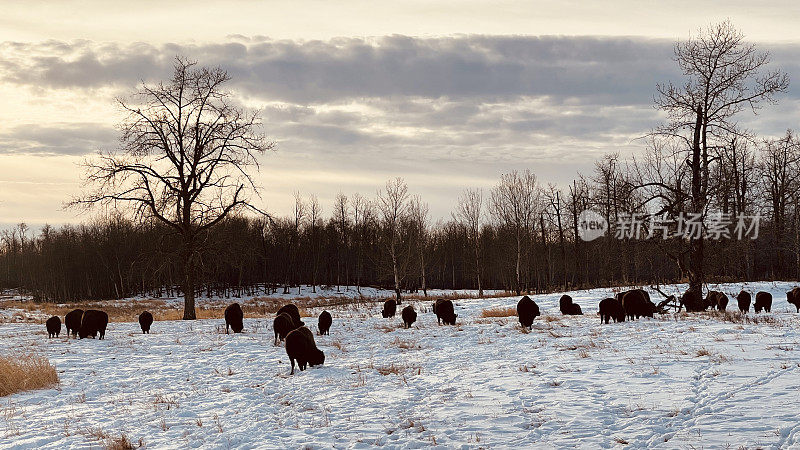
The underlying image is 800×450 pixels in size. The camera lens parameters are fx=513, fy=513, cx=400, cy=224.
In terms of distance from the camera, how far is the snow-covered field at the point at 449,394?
297 inches

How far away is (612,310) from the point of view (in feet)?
63.3

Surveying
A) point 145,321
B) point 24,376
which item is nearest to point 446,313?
point 145,321

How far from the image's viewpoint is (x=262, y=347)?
17016 mm

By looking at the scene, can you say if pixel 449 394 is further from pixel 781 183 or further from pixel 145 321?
pixel 781 183

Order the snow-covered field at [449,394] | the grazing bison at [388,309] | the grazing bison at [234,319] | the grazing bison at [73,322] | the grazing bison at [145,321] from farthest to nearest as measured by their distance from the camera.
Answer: the grazing bison at [388,309], the grazing bison at [145,321], the grazing bison at [234,319], the grazing bison at [73,322], the snow-covered field at [449,394]

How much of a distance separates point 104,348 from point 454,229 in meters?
80.1

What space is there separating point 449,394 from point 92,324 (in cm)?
1660

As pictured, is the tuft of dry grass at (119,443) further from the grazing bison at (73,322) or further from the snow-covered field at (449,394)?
the grazing bison at (73,322)

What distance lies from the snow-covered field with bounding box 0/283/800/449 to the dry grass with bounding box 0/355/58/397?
1.29 feet

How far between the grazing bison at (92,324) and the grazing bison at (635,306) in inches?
800

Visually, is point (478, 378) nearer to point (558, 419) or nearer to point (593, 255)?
point (558, 419)

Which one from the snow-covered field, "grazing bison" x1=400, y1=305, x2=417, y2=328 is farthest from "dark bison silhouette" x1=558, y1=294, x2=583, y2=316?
"grazing bison" x1=400, y1=305, x2=417, y2=328

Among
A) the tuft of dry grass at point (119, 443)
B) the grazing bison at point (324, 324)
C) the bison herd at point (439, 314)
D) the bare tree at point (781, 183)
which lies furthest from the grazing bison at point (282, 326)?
the bare tree at point (781, 183)

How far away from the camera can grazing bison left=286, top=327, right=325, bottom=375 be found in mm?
12773
